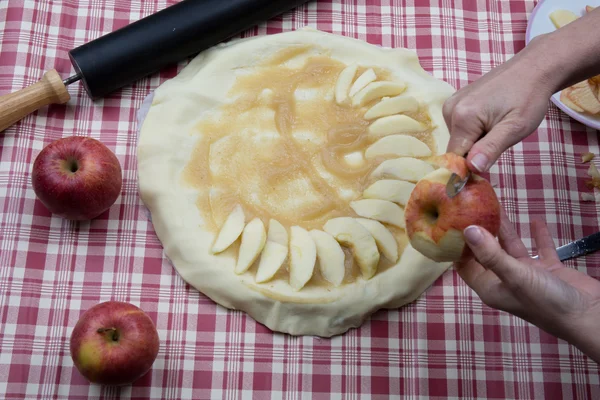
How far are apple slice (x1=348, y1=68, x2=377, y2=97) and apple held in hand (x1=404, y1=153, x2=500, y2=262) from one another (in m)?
0.56

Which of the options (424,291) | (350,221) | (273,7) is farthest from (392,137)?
(273,7)

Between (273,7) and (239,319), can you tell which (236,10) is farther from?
(239,319)

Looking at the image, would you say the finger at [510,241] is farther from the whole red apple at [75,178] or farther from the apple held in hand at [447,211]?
the whole red apple at [75,178]

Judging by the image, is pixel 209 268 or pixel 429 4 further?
pixel 429 4

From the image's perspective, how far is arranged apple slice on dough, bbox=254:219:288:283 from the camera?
1746 mm

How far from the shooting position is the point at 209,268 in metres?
1.77

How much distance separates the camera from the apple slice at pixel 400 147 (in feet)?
6.15

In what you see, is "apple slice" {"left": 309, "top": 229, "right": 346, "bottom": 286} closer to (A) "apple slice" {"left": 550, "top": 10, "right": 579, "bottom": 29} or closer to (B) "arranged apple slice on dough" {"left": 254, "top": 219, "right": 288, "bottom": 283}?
(B) "arranged apple slice on dough" {"left": 254, "top": 219, "right": 288, "bottom": 283}

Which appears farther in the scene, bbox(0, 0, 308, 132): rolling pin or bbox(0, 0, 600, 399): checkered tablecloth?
bbox(0, 0, 308, 132): rolling pin

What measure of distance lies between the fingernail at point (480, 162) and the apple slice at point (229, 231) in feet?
2.19

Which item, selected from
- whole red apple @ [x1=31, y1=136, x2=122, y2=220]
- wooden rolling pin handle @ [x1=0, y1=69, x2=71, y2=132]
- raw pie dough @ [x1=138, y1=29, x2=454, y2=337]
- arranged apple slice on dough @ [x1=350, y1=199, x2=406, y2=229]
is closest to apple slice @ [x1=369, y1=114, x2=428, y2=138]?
raw pie dough @ [x1=138, y1=29, x2=454, y2=337]

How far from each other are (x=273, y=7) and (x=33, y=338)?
1216 millimetres

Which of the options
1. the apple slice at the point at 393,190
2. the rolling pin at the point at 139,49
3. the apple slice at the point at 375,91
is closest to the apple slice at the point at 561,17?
the apple slice at the point at 375,91

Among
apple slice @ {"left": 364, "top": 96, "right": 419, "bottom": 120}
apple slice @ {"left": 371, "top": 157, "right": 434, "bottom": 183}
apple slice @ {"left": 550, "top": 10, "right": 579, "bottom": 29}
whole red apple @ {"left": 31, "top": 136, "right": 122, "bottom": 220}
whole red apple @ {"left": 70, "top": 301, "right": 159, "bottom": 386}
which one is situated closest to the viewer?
whole red apple @ {"left": 70, "top": 301, "right": 159, "bottom": 386}
